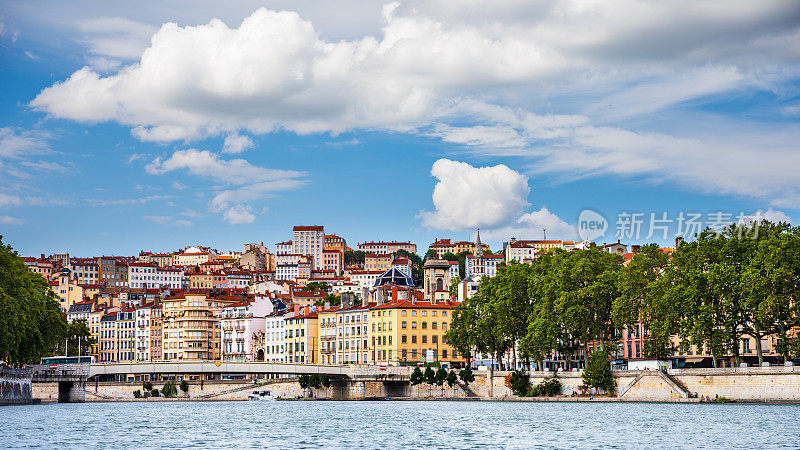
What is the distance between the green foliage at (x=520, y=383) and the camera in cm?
9312

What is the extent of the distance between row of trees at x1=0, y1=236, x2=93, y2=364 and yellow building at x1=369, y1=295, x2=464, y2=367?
1443 inches

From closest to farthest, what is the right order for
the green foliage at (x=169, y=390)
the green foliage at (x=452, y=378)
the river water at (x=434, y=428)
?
the river water at (x=434, y=428), the green foliage at (x=452, y=378), the green foliage at (x=169, y=390)

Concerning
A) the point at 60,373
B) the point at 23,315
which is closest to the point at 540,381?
the point at 23,315

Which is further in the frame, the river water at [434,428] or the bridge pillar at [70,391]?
the bridge pillar at [70,391]

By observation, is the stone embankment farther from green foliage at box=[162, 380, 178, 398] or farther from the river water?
the river water

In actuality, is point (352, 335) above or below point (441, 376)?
above

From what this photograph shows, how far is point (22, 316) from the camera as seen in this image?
87.2 m

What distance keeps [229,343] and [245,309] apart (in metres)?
5.62

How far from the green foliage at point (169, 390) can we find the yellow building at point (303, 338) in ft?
70.4

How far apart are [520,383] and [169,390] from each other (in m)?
44.5

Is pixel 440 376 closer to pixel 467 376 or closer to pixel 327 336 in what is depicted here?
pixel 467 376

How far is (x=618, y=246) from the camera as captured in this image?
147 m

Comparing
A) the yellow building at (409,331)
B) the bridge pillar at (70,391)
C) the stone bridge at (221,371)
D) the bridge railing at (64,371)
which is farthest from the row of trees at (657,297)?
the bridge pillar at (70,391)

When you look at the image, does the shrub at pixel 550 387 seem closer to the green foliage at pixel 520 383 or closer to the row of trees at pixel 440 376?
the green foliage at pixel 520 383
